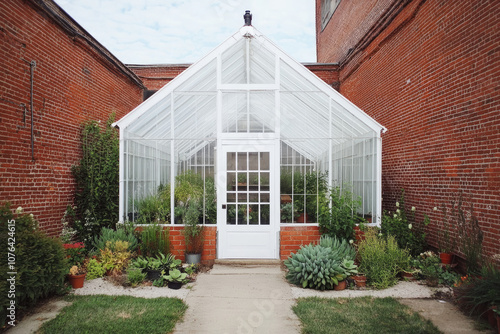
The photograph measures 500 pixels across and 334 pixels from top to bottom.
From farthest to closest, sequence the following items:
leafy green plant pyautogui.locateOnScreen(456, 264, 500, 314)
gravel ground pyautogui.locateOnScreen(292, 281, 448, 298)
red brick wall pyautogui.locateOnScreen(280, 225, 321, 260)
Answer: red brick wall pyautogui.locateOnScreen(280, 225, 321, 260)
gravel ground pyautogui.locateOnScreen(292, 281, 448, 298)
leafy green plant pyautogui.locateOnScreen(456, 264, 500, 314)

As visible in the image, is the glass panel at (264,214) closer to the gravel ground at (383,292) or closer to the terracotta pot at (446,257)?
the gravel ground at (383,292)

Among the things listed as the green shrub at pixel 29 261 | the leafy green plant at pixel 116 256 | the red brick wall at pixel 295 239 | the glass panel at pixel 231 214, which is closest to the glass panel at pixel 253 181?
the glass panel at pixel 231 214

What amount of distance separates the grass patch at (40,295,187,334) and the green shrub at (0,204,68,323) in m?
0.42

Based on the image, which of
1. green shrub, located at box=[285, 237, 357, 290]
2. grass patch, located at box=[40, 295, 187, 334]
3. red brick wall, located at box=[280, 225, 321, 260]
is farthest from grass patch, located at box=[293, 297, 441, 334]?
red brick wall, located at box=[280, 225, 321, 260]

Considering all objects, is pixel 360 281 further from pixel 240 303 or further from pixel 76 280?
pixel 76 280

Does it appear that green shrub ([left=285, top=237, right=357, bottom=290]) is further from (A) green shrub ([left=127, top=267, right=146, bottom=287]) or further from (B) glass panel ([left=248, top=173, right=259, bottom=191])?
(A) green shrub ([left=127, top=267, right=146, bottom=287])

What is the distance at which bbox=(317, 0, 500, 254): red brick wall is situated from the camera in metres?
5.20

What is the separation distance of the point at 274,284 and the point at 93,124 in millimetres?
5647

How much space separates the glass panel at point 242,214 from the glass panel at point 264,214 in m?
0.30

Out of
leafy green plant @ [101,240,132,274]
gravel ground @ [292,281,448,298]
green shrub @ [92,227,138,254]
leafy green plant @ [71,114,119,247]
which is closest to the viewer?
gravel ground @ [292,281,448,298]

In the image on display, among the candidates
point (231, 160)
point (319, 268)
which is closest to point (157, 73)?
point (231, 160)

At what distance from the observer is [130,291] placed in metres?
5.32

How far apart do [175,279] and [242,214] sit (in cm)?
195

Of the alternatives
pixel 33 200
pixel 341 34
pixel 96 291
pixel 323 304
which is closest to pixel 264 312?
pixel 323 304
